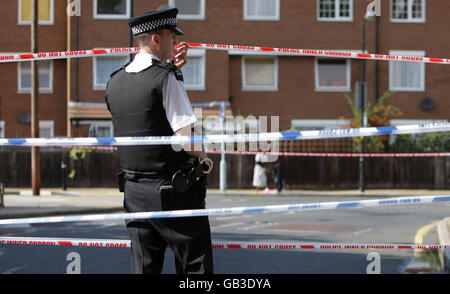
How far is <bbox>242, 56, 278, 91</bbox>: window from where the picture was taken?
31.1m

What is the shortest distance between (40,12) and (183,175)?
29145 millimetres

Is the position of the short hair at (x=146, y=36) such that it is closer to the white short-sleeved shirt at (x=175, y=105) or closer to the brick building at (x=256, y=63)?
the white short-sleeved shirt at (x=175, y=105)

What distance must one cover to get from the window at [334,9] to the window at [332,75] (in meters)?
1.83

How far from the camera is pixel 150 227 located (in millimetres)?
3947

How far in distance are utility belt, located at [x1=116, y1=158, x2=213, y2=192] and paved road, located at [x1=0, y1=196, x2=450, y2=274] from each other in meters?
3.93

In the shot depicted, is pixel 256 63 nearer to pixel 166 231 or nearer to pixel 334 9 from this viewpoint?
pixel 334 9

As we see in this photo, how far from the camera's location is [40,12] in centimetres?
3141

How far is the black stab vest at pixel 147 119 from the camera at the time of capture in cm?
391

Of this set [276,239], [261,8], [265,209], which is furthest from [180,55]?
[261,8]

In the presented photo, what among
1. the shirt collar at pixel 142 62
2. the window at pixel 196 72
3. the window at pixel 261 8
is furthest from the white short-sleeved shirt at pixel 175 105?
the window at pixel 261 8

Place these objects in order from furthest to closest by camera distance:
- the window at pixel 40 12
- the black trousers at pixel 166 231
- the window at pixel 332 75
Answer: the window at pixel 332 75, the window at pixel 40 12, the black trousers at pixel 166 231

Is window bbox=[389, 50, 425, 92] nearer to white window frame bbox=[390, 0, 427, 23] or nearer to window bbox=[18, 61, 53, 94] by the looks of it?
white window frame bbox=[390, 0, 427, 23]
